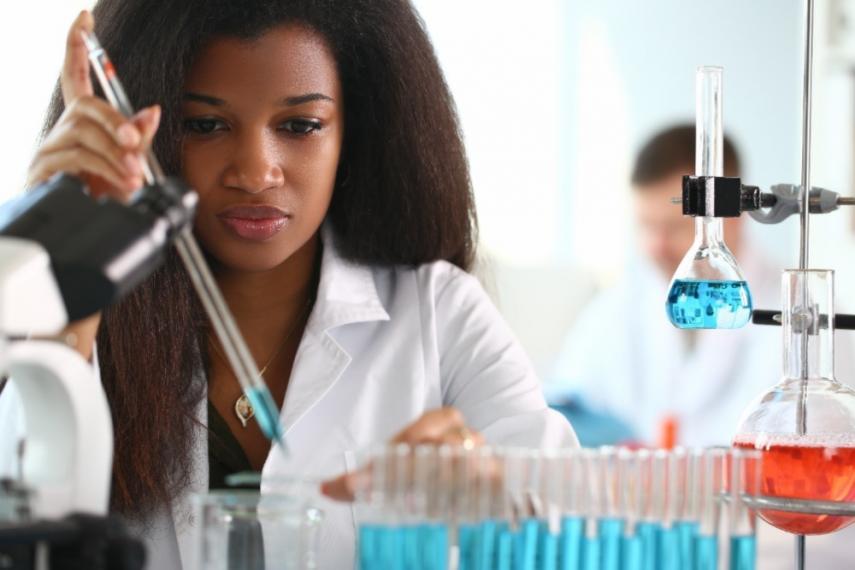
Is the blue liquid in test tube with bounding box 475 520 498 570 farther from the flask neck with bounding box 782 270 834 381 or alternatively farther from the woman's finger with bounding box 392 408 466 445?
the flask neck with bounding box 782 270 834 381

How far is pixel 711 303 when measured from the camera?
136cm

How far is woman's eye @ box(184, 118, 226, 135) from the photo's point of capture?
176 cm

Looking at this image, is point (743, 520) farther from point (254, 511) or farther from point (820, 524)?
point (254, 511)

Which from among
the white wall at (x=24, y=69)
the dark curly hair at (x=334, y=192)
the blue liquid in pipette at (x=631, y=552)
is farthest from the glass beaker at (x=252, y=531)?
the white wall at (x=24, y=69)

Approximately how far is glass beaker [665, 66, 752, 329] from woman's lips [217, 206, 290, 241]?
61 cm

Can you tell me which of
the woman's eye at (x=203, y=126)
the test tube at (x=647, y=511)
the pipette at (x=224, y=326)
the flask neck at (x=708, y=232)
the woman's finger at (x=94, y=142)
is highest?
the woman's eye at (x=203, y=126)

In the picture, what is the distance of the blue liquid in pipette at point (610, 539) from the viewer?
42.1 inches

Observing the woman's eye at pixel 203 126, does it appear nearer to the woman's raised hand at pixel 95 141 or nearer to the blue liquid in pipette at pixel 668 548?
the woman's raised hand at pixel 95 141

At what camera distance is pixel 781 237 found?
5.41m

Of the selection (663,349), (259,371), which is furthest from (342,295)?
(663,349)

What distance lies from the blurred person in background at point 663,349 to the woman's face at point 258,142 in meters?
2.33

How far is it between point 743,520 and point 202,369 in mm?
989

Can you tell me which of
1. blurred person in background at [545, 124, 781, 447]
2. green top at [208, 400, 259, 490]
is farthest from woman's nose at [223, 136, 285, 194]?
blurred person in background at [545, 124, 781, 447]

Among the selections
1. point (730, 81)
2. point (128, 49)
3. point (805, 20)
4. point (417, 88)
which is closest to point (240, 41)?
point (128, 49)
